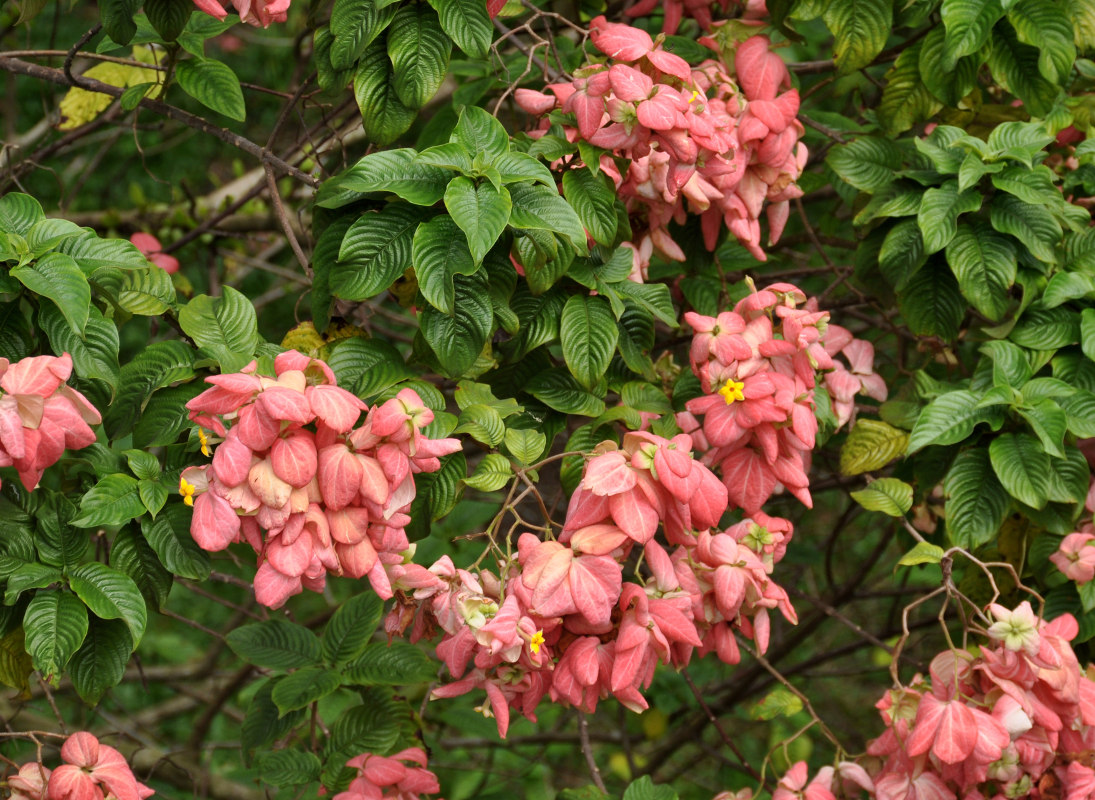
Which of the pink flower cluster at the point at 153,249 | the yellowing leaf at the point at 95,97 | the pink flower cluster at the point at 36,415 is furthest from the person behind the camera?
the pink flower cluster at the point at 153,249

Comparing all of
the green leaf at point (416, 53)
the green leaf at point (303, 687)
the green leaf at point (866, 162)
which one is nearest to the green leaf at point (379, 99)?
the green leaf at point (416, 53)

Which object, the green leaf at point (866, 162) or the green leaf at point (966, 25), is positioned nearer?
the green leaf at point (966, 25)

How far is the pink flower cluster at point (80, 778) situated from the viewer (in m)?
1.30

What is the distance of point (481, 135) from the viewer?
4.69 feet

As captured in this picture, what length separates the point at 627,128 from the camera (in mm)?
1467

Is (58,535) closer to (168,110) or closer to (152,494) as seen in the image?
(152,494)

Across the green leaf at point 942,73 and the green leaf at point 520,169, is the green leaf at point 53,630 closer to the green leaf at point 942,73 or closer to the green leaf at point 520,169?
the green leaf at point 520,169

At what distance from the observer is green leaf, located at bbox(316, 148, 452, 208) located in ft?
4.45

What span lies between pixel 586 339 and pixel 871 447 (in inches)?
23.7

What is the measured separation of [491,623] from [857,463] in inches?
32.9

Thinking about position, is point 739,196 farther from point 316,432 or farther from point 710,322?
point 316,432

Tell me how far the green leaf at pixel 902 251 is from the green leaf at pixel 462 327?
724mm

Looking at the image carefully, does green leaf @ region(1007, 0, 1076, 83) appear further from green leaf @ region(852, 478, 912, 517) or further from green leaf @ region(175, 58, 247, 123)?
green leaf @ region(175, 58, 247, 123)

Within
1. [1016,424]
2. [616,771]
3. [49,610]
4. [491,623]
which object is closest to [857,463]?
[1016,424]
